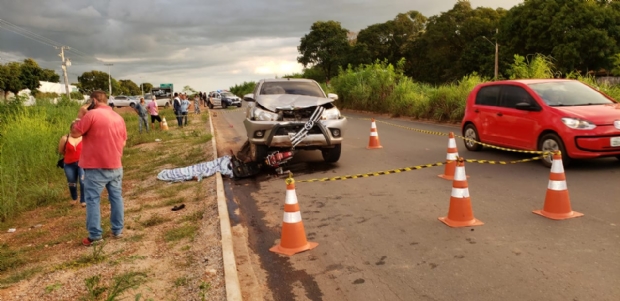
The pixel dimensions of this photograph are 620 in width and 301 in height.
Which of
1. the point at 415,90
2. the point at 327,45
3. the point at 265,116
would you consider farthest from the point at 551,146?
the point at 327,45

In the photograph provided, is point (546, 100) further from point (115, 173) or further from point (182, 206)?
point (115, 173)

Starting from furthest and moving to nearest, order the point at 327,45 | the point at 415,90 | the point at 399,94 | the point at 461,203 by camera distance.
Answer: the point at 327,45
the point at 399,94
the point at 415,90
the point at 461,203

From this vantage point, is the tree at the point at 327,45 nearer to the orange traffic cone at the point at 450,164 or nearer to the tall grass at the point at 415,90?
the tall grass at the point at 415,90

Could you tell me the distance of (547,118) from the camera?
8.09m

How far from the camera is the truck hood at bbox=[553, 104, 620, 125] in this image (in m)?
7.53

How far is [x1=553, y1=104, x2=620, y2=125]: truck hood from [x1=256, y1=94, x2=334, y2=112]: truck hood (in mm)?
4394

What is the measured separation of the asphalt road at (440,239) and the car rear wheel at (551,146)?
196 mm

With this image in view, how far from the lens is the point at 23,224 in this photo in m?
7.16

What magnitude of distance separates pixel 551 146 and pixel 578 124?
2.06 ft

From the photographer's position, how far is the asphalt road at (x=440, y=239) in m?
3.83

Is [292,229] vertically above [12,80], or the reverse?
[12,80]

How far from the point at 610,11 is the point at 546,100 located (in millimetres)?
38003

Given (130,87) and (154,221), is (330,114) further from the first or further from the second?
(130,87)

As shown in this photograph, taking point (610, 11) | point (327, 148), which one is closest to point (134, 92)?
point (610, 11)
